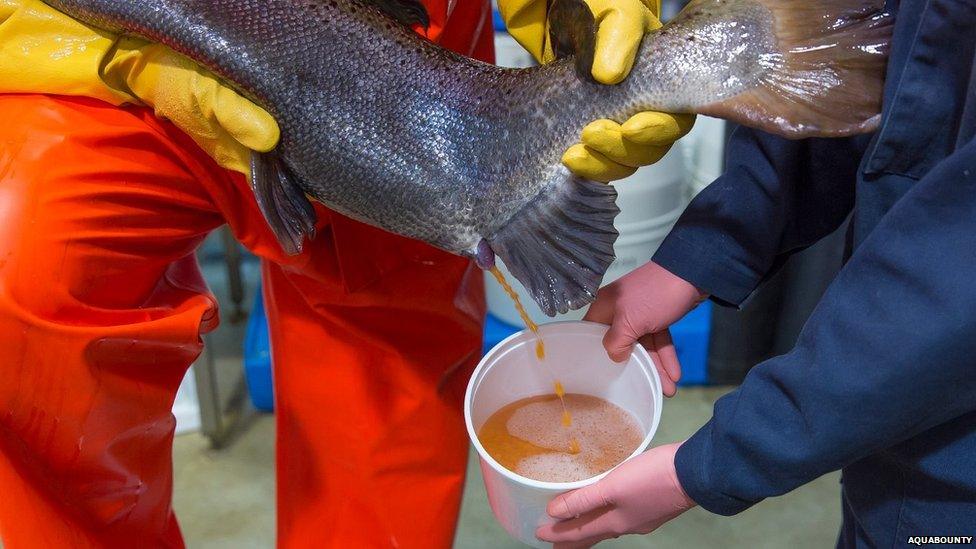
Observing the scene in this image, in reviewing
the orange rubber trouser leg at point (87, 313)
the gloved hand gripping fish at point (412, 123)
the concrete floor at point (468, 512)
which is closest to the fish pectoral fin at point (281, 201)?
the gloved hand gripping fish at point (412, 123)

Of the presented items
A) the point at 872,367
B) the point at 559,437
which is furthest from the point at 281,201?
the point at 872,367

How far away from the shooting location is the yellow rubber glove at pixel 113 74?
2.59 feet

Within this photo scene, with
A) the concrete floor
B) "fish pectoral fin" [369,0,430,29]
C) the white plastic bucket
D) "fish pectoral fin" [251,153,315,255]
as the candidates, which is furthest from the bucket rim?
the concrete floor

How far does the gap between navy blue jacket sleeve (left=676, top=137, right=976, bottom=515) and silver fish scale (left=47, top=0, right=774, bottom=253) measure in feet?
0.77

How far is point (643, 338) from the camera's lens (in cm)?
95

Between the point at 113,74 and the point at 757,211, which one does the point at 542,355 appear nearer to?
the point at 757,211

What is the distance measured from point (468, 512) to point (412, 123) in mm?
874

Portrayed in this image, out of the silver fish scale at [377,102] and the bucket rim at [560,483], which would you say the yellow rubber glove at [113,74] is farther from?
the bucket rim at [560,483]

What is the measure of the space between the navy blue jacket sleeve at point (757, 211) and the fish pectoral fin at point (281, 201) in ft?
1.13

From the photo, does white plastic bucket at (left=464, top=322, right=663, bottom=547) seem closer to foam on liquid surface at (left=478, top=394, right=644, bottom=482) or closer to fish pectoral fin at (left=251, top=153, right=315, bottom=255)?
foam on liquid surface at (left=478, top=394, right=644, bottom=482)

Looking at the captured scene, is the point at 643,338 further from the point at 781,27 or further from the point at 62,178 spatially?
the point at 62,178

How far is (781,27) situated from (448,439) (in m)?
0.68

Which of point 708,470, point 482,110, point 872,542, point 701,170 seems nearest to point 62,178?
point 482,110

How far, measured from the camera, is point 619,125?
28.3 inches
